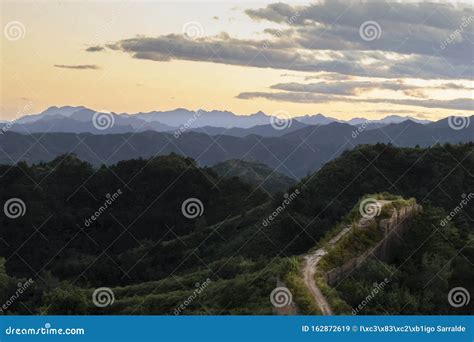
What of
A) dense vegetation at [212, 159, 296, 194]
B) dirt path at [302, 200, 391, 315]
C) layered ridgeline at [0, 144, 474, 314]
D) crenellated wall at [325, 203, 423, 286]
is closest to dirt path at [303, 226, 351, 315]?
dirt path at [302, 200, 391, 315]

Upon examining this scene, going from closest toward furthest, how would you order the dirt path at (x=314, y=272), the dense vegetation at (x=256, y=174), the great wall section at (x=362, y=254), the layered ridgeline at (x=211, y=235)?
A: 1. the dirt path at (x=314, y=272)
2. the great wall section at (x=362, y=254)
3. the layered ridgeline at (x=211, y=235)
4. the dense vegetation at (x=256, y=174)

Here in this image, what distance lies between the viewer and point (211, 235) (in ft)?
205

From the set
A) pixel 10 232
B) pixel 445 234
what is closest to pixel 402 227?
pixel 445 234

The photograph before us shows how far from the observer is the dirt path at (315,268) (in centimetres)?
2220

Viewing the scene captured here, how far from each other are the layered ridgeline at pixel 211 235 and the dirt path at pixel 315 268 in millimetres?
362

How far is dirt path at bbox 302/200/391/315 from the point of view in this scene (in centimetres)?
2220

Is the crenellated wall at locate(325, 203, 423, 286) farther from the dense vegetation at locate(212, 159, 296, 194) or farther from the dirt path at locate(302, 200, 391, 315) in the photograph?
the dense vegetation at locate(212, 159, 296, 194)

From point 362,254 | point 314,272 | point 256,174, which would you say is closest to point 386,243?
point 362,254

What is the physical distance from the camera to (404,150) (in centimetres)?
7125

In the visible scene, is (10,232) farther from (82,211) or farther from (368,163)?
(368,163)

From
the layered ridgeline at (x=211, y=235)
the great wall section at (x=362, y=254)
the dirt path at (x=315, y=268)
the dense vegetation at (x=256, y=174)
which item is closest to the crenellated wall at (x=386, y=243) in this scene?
the great wall section at (x=362, y=254)

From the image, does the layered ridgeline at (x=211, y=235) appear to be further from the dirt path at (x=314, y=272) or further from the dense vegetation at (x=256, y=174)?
the dense vegetation at (x=256, y=174)

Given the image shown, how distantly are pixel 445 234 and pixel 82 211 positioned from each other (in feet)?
215

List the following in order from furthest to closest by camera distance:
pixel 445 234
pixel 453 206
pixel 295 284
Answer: pixel 453 206 < pixel 445 234 < pixel 295 284
